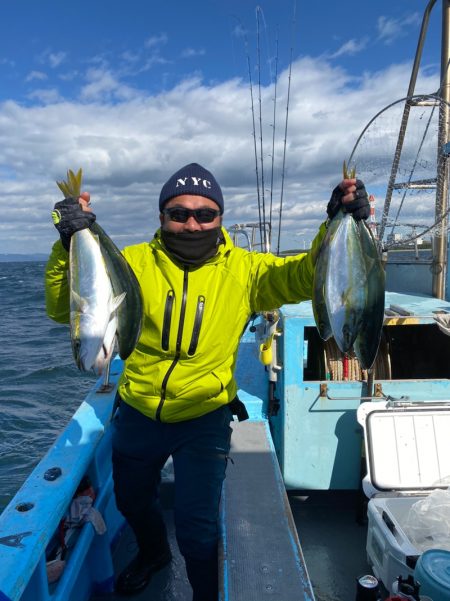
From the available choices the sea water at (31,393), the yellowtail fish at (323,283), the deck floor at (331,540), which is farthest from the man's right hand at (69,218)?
the sea water at (31,393)

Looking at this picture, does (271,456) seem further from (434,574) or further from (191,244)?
(191,244)

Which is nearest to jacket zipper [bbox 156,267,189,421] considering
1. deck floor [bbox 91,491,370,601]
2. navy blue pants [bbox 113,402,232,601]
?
navy blue pants [bbox 113,402,232,601]

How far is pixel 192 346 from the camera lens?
8.06 ft

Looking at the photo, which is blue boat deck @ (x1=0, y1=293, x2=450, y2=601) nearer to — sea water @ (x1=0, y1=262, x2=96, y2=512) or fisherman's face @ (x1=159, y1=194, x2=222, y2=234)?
fisherman's face @ (x1=159, y1=194, x2=222, y2=234)

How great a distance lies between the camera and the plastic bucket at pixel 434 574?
87.5 inches

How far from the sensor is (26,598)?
7.16ft

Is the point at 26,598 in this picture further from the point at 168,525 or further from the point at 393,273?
the point at 393,273

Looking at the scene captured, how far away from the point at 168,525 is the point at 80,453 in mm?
1399

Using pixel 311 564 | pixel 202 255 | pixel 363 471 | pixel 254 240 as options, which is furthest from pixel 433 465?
pixel 254 240

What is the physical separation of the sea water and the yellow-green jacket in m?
4.43

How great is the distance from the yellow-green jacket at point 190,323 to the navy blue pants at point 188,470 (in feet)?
0.31

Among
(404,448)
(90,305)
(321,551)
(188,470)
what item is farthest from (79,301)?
(321,551)

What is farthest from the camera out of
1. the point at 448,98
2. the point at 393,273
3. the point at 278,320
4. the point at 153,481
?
the point at 393,273

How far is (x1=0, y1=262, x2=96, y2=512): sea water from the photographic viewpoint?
7.04 metres
